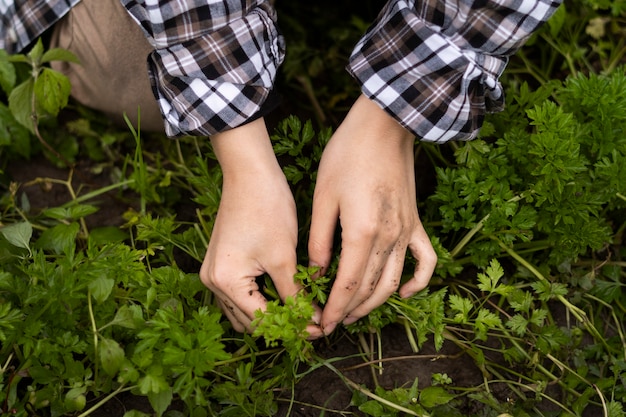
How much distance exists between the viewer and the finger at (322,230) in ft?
5.01

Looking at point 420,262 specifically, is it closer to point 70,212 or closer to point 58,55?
point 70,212

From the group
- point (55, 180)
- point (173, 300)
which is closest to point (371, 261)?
point (173, 300)

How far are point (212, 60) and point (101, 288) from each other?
61 cm

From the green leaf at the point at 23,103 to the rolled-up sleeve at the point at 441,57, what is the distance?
108cm

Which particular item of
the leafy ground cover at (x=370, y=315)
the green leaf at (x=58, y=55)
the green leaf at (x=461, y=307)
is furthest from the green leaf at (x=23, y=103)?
the green leaf at (x=461, y=307)

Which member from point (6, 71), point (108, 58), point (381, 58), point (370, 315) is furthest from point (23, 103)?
point (370, 315)

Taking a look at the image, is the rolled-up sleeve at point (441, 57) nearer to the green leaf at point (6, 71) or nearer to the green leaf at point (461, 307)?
the green leaf at point (461, 307)

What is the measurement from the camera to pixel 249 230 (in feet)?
4.91

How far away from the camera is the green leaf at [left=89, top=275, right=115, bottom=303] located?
143cm

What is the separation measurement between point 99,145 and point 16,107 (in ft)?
1.17

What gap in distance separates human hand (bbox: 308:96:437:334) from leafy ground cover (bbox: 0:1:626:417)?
0.25ft

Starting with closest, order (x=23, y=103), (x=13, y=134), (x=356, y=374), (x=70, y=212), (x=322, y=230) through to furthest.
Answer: (x=322, y=230) → (x=356, y=374) → (x=70, y=212) → (x=23, y=103) → (x=13, y=134)

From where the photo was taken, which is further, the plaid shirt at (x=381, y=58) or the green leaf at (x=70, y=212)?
the green leaf at (x=70, y=212)

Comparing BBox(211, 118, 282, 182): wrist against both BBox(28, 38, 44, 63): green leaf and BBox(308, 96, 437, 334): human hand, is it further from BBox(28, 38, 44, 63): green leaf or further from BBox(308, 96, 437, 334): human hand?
BBox(28, 38, 44, 63): green leaf
